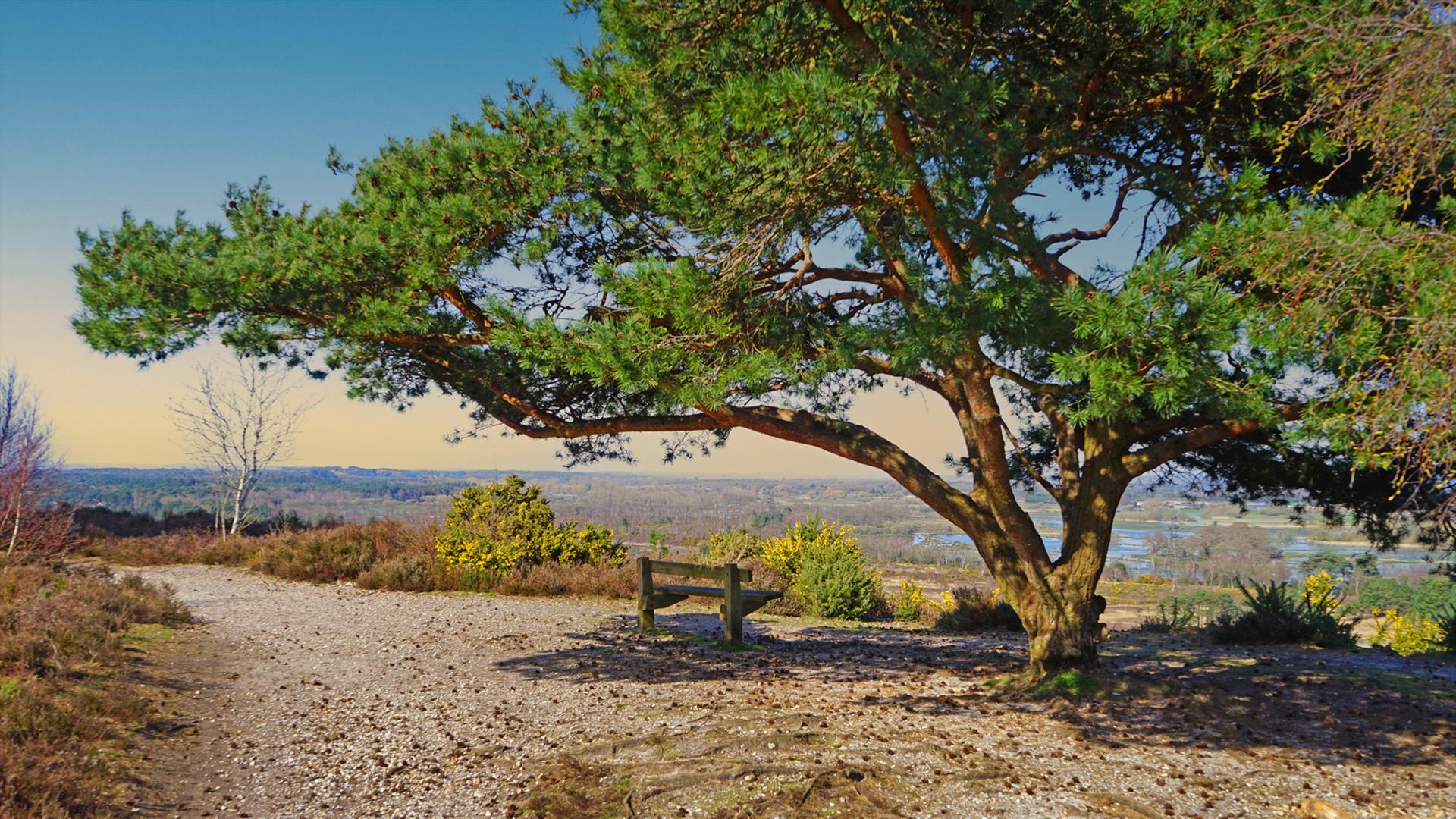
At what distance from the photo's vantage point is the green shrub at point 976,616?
11.3 meters

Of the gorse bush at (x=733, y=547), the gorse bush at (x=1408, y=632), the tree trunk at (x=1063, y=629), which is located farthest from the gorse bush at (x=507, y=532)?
the gorse bush at (x=1408, y=632)

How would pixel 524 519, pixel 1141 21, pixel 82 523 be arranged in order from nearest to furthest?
pixel 1141 21, pixel 524 519, pixel 82 523

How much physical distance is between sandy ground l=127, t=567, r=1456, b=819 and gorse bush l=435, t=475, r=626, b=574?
13.5 ft

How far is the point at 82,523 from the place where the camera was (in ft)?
→ 63.5

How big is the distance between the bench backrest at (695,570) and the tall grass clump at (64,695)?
515cm

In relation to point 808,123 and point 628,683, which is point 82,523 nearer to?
point 628,683

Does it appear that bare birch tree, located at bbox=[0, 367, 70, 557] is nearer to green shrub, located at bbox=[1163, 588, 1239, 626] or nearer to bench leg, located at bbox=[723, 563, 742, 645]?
bench leg, located at bbox=[723, 563, 742, 645]

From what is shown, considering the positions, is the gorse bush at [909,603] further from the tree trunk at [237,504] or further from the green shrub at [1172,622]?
the tree trunk at [237,504]

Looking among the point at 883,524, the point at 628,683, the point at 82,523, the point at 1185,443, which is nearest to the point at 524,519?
the point at 628,683

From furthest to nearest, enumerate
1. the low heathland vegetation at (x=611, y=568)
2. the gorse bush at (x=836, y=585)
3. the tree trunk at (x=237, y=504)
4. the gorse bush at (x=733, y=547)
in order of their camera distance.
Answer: the tree trunk at (x=237, y=504), the gorse bush at (x=733, y=547), the gorse bush at (x=836, y=585), the low heathland vegetation at (x=611, y=568)

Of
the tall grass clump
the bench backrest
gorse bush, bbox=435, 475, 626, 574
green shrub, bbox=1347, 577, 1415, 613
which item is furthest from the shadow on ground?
green shrub, bbox=1347, 577, 1415, 613

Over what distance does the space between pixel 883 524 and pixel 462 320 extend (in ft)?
192

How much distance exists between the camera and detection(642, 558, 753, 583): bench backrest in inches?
360

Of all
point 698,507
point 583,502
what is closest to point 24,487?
point 698,507
